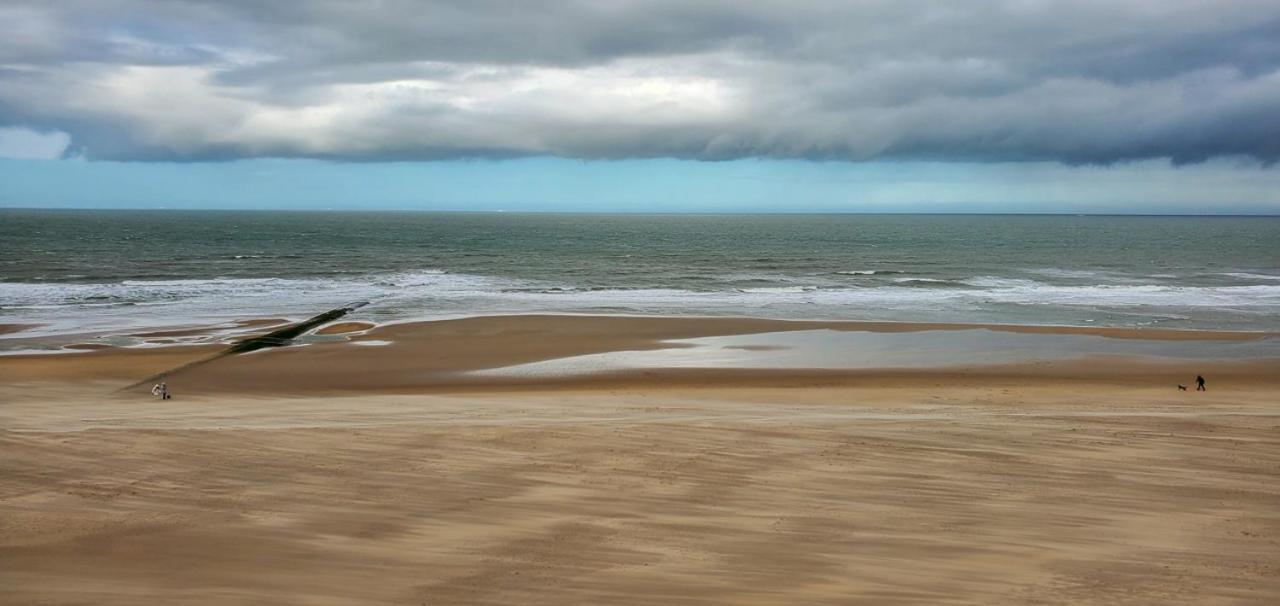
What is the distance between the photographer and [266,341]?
2409 centimetres

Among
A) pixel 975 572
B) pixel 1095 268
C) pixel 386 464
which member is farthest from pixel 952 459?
pixel 1095 268

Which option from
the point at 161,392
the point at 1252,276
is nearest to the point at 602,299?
the point at 161,392

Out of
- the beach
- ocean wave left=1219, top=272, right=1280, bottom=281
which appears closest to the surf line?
the beach

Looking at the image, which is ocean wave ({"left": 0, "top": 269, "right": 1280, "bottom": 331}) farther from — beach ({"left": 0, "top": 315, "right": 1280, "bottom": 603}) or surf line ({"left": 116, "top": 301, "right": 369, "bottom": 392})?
beach ({"left": 0, "top": 315, "right": 1280, "bottom": 603})

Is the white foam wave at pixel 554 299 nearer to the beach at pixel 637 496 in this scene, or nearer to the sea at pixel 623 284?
the sea at pixel 623 284

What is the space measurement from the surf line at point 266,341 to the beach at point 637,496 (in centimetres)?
125

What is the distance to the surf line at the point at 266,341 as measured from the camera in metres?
19.3

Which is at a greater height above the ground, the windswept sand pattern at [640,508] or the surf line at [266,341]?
the surf line at [266,341]

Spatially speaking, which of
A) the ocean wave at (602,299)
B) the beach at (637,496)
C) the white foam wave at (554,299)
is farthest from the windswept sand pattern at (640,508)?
the ocean wave at (602,299)

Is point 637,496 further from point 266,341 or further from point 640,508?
point 266,341

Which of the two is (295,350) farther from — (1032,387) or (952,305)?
(952,305)

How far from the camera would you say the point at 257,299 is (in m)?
35.8

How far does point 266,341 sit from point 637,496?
18.2 m

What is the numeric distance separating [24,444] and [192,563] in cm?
537
